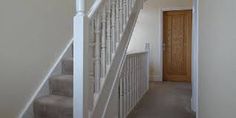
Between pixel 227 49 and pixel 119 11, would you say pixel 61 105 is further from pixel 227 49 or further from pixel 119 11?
pixel 227 49

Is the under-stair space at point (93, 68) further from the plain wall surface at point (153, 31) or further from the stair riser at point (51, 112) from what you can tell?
the plain wall surface at point (153, 31)

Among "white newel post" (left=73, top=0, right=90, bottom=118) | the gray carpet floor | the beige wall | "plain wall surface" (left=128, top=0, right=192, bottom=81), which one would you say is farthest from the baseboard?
"white newel post" (left=73, top=0, right=90, bottom=118)

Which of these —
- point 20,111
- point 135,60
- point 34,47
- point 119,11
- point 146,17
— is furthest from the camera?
point 146,17

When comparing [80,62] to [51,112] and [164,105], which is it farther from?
[164,105]

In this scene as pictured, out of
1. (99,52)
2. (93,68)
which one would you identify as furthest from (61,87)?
(99,52)

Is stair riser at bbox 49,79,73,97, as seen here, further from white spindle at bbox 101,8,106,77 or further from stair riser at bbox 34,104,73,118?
white spindle at bbox 101,8,106,77

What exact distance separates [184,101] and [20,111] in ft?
9.77

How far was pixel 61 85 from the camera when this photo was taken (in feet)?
7.82

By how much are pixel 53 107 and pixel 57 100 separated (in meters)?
0.11

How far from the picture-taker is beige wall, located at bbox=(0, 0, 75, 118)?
6.41 feet

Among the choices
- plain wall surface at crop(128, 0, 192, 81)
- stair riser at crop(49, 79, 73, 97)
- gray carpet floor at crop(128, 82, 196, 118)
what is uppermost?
plain wall surface at crop(128, 0, 192, 81)

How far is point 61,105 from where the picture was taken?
2059 millimetres

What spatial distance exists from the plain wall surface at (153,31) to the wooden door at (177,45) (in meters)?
0.20

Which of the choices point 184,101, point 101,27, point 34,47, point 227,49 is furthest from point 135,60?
point 227,49
